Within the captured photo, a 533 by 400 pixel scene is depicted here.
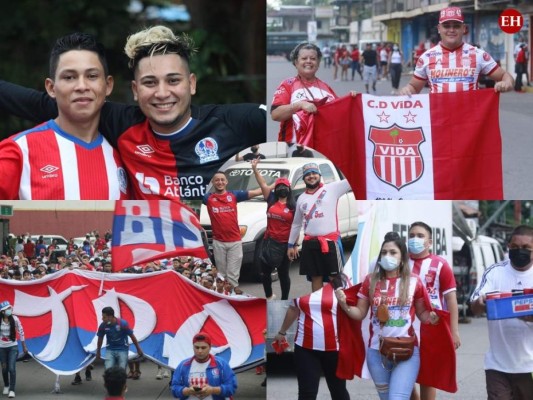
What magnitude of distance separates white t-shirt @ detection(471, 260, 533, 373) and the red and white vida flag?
393 millimetres

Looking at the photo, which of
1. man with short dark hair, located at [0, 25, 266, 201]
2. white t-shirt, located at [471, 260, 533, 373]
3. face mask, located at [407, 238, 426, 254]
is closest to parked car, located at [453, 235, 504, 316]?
white t-shirt, located at [471, 260, 533, 373]

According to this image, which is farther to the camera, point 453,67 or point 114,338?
point 453,67

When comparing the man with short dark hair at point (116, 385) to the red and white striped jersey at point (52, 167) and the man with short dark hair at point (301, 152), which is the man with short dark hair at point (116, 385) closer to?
the red and white striped jersey at point (52, 167)

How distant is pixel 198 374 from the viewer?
15.5 feet

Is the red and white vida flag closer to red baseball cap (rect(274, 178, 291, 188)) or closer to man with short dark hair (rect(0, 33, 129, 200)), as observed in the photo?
red baseball cap (rect(274, 178, 291, 188))

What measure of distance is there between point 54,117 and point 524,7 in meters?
2.01

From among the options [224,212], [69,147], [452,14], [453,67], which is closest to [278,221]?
[224,212]

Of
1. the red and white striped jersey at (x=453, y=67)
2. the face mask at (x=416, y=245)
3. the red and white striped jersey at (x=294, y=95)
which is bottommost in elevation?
the face mask at (x=416, y=245)

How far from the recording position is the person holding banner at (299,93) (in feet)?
16.1

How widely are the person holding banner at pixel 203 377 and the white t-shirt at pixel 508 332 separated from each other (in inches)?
43.1

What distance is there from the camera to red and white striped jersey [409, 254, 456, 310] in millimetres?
4742

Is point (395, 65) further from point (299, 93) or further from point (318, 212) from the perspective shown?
point (318, 212)

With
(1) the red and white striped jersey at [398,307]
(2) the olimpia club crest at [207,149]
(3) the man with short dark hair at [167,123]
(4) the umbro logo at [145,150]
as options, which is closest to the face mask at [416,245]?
(1) the red and white striped jersey at [398,307]

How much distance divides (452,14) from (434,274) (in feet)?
3.60
